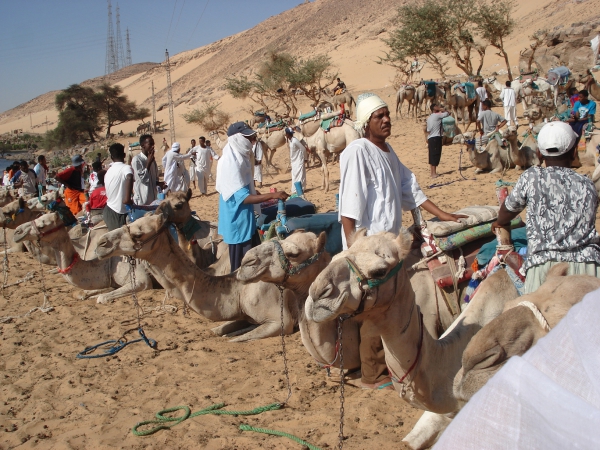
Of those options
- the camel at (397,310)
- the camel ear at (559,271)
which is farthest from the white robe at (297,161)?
the camel ear at (559,271)

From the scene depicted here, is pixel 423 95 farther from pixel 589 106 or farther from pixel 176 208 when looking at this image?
pixel 176 208

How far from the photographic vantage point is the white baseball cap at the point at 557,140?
2.97 m

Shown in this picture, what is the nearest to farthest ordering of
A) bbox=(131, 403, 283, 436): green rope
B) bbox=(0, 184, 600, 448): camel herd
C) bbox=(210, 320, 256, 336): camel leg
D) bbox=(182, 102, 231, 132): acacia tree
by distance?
bbox=(0, 184, 600, 448): camel herd → bbox=(131, 403, 283, 436): green rope → bbox=(210, 320, 256, 336): camel leg → bbox=(182, 102, 231, 132): acacia tree

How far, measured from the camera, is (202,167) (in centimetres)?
1677

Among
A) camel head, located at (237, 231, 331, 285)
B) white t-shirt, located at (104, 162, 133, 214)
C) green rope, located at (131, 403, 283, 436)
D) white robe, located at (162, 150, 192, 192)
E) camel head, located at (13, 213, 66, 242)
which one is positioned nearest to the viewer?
camel head, located at (237, 231, 331, 285)

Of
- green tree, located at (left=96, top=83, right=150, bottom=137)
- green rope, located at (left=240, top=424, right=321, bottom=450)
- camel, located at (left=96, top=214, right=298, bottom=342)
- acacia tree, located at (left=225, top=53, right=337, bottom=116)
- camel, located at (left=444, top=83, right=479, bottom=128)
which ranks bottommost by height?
green rope, located at (left=240, top=424, right=321, bottom=450)

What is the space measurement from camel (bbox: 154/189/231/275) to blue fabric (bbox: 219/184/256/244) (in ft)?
2.54

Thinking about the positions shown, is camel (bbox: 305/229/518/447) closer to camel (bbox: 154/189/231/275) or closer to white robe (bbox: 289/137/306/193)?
camel (bbox: 154/189/231/275)

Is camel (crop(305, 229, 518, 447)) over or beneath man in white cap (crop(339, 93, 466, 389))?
beneath

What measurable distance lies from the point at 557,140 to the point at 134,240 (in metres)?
4.20

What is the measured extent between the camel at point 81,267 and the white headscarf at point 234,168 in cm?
289

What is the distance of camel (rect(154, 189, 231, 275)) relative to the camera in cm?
638

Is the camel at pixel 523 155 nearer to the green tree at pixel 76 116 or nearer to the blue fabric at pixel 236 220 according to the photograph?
the blue fabric at pixel 236 220

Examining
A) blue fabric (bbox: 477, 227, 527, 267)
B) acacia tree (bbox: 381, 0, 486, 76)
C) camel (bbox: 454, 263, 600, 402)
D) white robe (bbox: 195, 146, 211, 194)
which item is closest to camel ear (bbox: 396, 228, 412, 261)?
camel (bbox: 454, 263, 600, 402)
